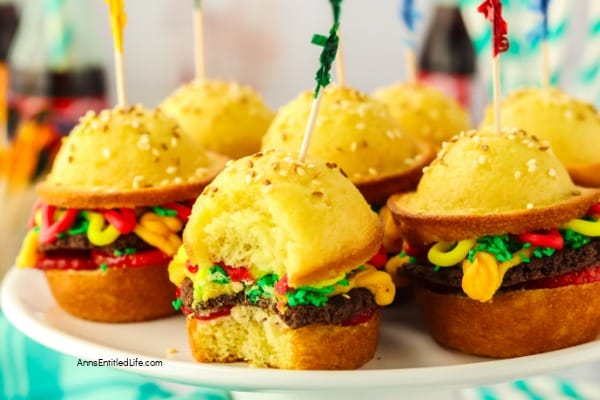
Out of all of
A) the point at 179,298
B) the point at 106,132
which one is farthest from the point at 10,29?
the point at 179,298

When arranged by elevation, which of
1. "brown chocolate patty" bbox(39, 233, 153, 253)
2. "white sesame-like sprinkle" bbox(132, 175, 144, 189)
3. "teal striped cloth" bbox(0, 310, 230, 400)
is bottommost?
"teal striped cloth" bbox(0, 310, 230, 400)

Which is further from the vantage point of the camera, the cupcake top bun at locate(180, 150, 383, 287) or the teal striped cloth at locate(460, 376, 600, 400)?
the teal striped cloth at locate(460, 376, 600, 400)

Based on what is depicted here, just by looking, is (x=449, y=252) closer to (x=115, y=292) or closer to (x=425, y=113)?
(x=115, y=292)

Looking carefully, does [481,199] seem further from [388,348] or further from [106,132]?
[106,132]

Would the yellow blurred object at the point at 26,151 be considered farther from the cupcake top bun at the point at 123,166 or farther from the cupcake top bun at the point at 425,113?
the cupcake top bun at the point at 425,113

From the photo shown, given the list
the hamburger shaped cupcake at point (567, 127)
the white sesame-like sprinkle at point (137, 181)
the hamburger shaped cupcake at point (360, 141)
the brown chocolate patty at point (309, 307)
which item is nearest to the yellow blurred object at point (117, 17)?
the white sesame-like sprinkle at point (137, 181)

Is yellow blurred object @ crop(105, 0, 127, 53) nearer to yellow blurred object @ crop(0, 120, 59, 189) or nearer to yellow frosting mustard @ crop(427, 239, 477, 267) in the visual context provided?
yellow frosting mustard @ crop(427, 239, 477, 267)

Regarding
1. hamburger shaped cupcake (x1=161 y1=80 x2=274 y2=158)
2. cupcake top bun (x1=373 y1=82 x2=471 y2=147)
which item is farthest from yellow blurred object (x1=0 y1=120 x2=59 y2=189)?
cupcake top bun (x1=373 y1=82 x2=471 y2=147)
